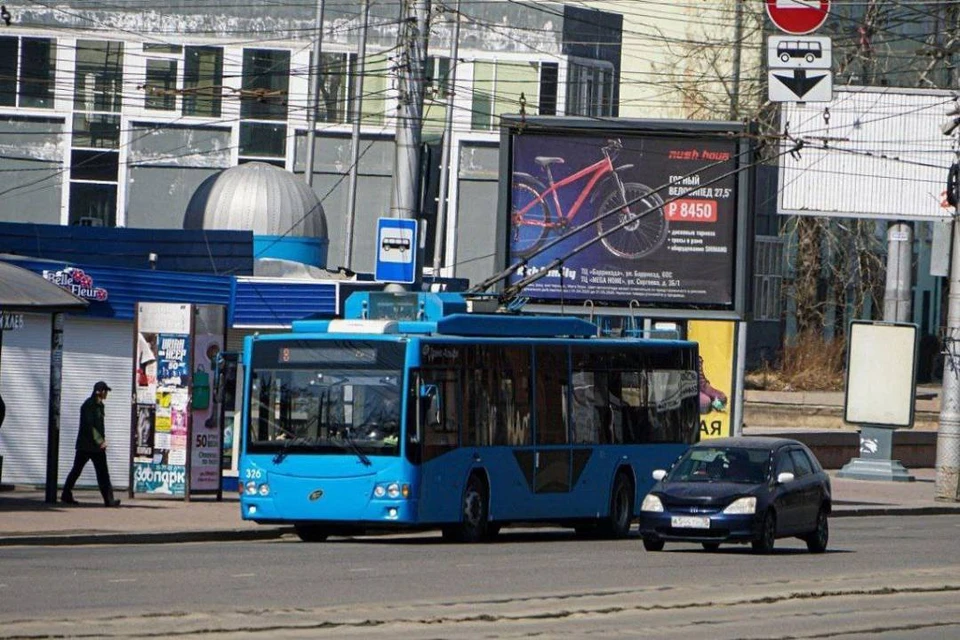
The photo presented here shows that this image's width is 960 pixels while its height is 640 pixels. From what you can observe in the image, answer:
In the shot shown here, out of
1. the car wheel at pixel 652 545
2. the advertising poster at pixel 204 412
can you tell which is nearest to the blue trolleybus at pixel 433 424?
the car wheel at pixel 652 545

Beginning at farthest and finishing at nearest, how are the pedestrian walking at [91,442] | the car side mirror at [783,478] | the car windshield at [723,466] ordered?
the pedestrian walking at [91,442] < the car windshield at [723,466] < the car side mirror at [783,478]

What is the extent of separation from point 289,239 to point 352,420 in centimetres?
2230

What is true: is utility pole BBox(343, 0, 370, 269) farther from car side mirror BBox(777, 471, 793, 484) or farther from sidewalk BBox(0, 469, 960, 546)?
car side mirror BBox(777, 471, 793, 484)

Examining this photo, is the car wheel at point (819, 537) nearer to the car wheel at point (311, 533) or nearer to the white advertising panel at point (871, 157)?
the car wheel at point (311, 533)

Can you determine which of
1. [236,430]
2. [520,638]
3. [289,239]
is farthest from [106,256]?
[520,638]

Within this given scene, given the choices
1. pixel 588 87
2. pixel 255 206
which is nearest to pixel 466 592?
pixel 255 206

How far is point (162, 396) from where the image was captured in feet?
90.6

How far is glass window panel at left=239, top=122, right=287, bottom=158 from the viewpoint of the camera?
67.1 metres

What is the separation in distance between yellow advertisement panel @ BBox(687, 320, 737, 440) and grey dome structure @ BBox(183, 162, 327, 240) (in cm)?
1120

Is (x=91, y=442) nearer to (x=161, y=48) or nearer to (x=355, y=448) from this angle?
(x=355, y=448)

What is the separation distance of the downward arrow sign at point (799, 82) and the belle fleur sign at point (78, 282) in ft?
38.9

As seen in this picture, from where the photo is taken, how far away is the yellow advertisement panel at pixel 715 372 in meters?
38.2

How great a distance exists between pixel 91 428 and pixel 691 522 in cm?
888

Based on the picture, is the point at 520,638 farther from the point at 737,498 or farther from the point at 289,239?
the point at 289,239
